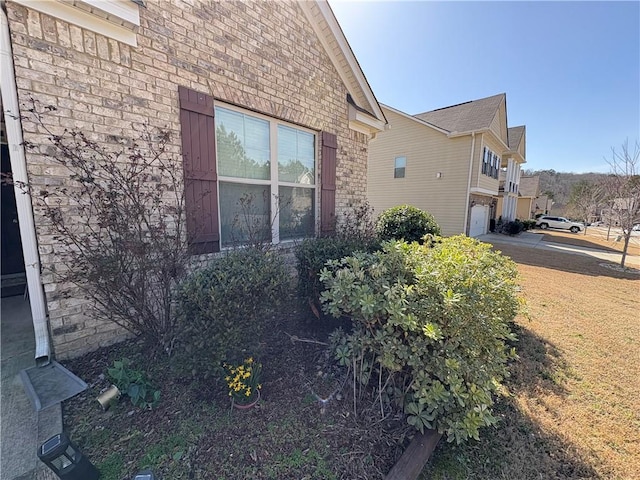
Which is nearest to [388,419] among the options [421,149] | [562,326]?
[562,326]

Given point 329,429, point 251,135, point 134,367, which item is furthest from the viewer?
point 251,135

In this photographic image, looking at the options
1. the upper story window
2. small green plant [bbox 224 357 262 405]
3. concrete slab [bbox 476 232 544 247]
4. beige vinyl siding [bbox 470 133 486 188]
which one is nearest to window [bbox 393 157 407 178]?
beige vinyl siding [bbox 470 133 486 188]

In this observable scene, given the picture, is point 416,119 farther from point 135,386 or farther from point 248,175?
point 135,386

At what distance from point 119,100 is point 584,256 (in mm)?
17108

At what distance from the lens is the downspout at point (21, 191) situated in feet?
7.49

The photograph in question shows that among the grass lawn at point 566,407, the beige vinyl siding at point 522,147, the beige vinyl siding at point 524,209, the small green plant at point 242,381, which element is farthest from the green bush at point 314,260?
the beige vinyl siding at point 524,209

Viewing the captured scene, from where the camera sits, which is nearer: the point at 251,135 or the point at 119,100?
the point at 119,100

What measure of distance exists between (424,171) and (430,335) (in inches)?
597

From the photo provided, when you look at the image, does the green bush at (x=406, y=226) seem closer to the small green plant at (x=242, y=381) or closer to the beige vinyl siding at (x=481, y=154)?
the small green plant at (x=242, y=381)

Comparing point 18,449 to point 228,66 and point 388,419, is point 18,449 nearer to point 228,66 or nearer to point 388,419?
point 388,419

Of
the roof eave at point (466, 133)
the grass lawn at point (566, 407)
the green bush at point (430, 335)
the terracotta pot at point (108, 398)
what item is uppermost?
the roof eave at point (466, 133)

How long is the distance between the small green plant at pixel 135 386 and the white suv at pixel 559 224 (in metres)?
38.7

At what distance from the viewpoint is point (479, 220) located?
16422 millimetres

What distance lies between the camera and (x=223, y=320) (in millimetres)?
2150
